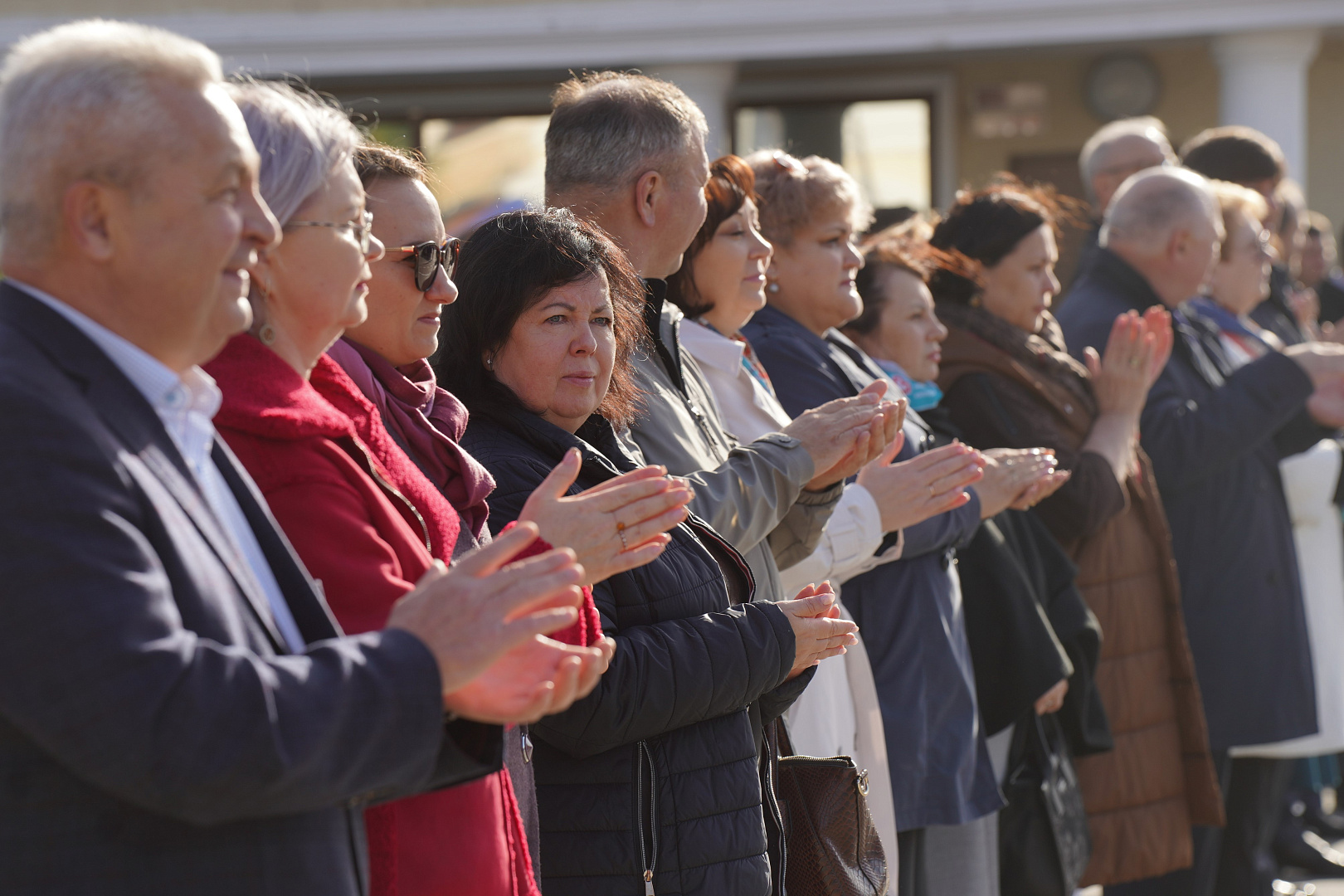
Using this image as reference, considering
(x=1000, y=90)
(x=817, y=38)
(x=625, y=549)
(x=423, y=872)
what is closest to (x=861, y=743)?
(x=625, y=549)

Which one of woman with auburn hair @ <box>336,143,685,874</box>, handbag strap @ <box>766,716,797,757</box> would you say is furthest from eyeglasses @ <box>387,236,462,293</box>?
handbag strap @ <box>766,716,797,757</box>

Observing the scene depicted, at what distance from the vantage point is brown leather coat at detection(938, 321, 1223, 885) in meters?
3.80

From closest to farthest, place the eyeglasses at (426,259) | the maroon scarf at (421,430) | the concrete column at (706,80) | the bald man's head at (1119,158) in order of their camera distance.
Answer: the maroon scarf at (421,430), the eyeglasses at (426,259), the bald man's head at (1119,158), the concrete column at (706,80)

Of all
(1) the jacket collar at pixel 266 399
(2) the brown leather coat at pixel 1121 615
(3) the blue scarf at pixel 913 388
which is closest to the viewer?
(1) the jacket collar at pixel 266 399

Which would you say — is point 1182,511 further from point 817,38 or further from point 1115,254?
point 817,38

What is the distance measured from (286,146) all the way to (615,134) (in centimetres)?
128

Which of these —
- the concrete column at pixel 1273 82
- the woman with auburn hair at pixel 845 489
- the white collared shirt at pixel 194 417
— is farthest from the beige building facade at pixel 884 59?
the white collared shirt at pixel 194 417

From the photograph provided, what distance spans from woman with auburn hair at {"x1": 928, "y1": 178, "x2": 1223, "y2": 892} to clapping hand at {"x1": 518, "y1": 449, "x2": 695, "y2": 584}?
214cm

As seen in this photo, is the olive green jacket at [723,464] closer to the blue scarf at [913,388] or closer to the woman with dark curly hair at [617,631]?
the woman with dark curly hair at [617,631]

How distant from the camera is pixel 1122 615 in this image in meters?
3.92

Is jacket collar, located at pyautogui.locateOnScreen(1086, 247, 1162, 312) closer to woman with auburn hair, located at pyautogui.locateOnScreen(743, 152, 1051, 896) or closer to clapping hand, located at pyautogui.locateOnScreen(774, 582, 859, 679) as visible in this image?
woman with auburn hair, located at pyautogui.locateOnScreen(743, 152, 1051, 896)

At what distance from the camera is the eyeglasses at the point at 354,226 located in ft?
5.23

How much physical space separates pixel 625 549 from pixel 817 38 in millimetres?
8759

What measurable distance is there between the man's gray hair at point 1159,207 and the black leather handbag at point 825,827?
2570 millimetres
